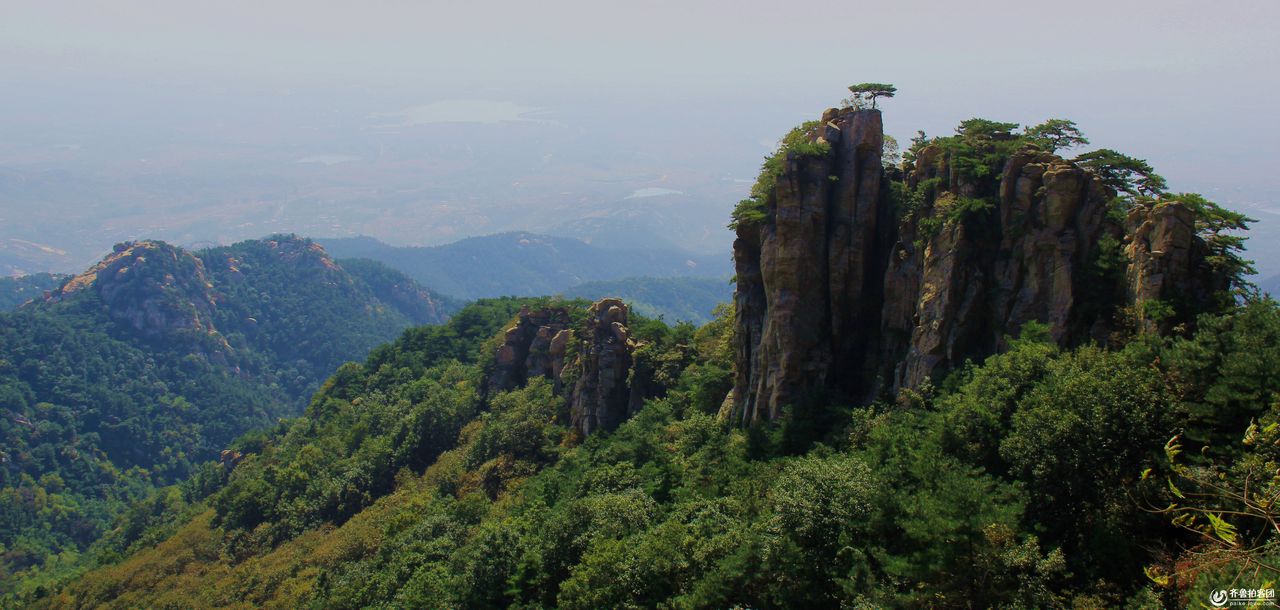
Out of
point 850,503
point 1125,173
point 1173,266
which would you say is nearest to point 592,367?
point 850,503

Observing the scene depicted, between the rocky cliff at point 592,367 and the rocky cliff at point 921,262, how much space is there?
35.8 feet

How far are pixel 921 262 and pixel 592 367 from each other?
71.3 feet

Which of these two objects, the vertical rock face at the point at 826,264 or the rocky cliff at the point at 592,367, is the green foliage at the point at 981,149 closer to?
the vertical rock face at the point at 826,264

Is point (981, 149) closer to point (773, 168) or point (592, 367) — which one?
point (773, 168)

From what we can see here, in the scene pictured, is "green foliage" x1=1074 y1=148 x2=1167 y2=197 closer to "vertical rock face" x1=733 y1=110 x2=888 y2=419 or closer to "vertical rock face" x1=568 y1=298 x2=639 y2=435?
"vertical rock face" x1=733 y1=110 x2=888 y2=419

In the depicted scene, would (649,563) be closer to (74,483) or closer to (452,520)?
(452,520)

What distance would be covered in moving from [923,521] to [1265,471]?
6.23 metres

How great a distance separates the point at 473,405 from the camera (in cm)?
5553

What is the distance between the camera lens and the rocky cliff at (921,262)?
75.1ft

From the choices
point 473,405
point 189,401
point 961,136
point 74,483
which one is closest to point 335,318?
point 189,401

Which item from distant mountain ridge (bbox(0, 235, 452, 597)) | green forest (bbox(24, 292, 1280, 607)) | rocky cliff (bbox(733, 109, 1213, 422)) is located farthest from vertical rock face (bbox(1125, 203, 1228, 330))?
distant mountain ridge (bbox(0, 235, 452, 597))

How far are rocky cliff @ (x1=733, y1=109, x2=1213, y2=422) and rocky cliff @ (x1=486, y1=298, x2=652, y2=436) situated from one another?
430 inches

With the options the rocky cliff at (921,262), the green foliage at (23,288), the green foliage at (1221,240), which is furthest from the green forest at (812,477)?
the green foliage at (23,288)

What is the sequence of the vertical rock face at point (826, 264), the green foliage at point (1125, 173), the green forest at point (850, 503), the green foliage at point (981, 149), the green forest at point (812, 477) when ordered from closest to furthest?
the green forest at point (850, 503), the green forest at point (812, 477), the green foliage at point (1125, 173), the green foliage at point (981, 149), the vertical rock face at point (826, 264)
